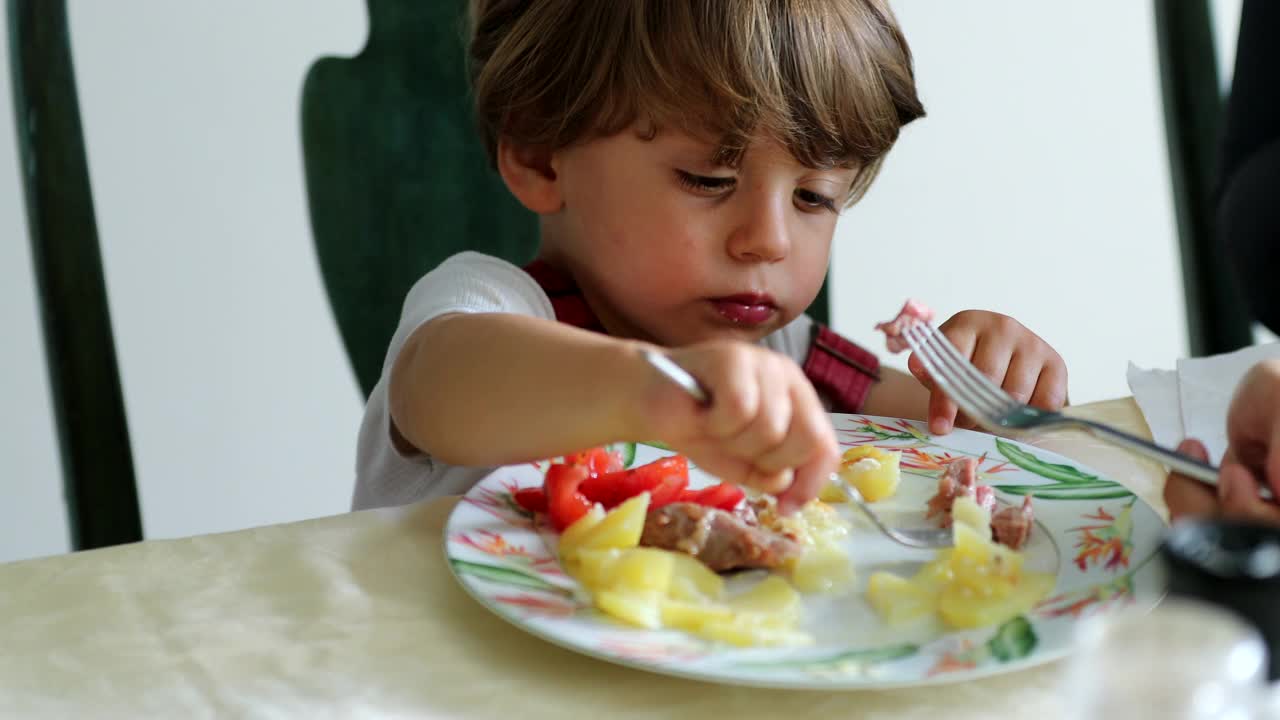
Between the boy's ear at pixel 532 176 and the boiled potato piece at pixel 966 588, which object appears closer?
the boiled potato piece at pixel 966 588

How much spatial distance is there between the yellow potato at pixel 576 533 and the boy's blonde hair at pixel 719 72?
1.52 ft

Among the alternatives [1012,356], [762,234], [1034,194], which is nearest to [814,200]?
[762,234]

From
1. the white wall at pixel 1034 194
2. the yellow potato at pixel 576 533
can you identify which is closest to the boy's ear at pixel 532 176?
the yellow potato at pixel 576 533

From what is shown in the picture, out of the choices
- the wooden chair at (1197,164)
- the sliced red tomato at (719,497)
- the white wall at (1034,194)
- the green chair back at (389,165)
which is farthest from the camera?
the white wall at (1034,194)

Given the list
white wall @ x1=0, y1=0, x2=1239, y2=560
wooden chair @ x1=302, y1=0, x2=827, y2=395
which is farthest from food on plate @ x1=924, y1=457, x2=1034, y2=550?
white wall @ x1=0, y1=0, x2=1239, y2=560

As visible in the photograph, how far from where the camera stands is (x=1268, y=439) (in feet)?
2.45

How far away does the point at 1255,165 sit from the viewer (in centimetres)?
127

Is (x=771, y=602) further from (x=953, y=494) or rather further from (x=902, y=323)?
(x=902, y=323)

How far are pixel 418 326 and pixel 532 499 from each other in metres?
0.20

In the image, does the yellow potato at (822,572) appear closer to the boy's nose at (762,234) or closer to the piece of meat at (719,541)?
the piece of meat at (719,541)

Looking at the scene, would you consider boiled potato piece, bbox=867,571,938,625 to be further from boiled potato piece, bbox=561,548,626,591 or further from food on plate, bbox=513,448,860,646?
boiled potato piece, bbox=561,548,626,591

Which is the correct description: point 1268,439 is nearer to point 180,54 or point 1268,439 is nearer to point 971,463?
point 971,463

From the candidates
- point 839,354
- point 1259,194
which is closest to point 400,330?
point 839,354

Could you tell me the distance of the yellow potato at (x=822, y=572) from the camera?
0.67 m
